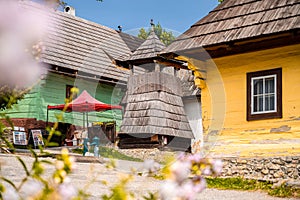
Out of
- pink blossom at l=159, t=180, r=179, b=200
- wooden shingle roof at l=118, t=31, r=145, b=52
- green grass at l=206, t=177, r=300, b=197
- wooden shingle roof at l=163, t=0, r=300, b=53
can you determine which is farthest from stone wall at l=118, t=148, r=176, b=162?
pink blossom at l=159, t=180, r=179, b=200

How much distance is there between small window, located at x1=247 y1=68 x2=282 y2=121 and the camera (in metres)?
10.8

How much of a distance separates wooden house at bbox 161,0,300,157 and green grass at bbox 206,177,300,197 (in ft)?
2.27

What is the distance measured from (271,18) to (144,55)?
8730mm

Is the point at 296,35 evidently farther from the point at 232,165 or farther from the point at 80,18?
the point at 80,18

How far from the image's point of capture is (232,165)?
1122 centimetres

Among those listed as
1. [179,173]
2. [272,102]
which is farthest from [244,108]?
[179,173]

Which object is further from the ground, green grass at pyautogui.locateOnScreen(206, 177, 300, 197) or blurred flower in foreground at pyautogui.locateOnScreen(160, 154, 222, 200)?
blurred flower in foreground at pyautogui.locateOnScreen(160, 154, 222, 200)

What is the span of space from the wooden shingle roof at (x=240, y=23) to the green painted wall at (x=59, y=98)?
333 inches

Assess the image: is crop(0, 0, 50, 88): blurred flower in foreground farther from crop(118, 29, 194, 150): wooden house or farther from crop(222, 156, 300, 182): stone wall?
crop(118, 29, 194, 150): wooden house

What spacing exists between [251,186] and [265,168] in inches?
29.5

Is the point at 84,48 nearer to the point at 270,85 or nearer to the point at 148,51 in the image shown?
the point at 148,51

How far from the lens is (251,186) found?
33.1ft

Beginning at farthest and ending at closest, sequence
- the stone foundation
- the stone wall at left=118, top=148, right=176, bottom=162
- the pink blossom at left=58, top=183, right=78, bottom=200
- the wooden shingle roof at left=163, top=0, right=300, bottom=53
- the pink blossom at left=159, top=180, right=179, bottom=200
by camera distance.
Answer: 1. the stone wall at left=118, top=148, right=176, bottom=162
2. the wooden shingle roof at left=163, top=0, right=300, bottom=53
3. the stone foundation
4. the pink blossom at left=58, top=183, right=78, bottom=200
5. the pink blossom at left=159, top=180, right=179, bottom=200

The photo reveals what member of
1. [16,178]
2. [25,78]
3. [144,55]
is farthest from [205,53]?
[25,78]
